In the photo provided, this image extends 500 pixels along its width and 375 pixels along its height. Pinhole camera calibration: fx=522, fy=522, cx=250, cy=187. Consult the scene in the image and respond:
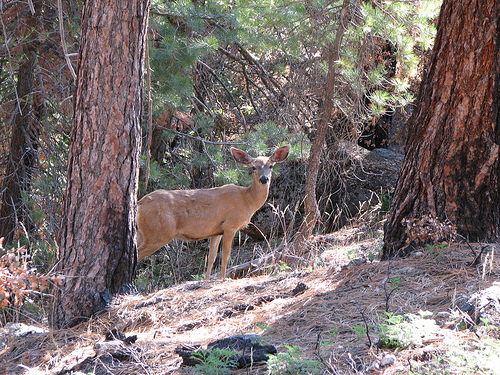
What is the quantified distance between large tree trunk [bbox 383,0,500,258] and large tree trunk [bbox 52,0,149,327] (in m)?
2.77

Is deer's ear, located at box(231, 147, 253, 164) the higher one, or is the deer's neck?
deer's ear, located at box(231, 147, 253, 164)

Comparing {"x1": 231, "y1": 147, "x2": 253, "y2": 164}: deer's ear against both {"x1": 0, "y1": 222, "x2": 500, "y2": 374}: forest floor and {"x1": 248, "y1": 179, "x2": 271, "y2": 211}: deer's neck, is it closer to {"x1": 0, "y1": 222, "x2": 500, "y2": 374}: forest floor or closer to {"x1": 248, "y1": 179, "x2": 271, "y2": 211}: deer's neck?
{"x1": 248, "y1": 179, "x2": 271, "y2": 211}: deer's neck

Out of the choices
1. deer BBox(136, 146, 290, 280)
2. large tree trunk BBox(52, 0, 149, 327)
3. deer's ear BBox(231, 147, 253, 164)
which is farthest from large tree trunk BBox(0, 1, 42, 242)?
large tree trunk BBox(52, 0, 149, 327)

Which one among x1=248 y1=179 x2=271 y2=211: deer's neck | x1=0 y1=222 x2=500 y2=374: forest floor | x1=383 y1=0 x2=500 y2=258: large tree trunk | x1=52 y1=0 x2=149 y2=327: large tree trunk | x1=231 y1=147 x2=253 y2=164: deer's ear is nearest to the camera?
x1=0 y1=222 x2=500 y2=374: forest floor

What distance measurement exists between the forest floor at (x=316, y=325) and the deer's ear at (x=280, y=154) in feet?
8.61

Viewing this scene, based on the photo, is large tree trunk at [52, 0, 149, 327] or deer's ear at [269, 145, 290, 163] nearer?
large tree trunk at [52, 0, 149, 327]

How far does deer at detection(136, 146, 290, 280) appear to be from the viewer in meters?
7.60

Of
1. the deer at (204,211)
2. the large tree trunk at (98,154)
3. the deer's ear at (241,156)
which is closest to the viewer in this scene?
the large tree trunk at (98,154)

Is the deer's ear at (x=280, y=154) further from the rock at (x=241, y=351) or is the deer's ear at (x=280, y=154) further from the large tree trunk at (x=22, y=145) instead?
the rock at (x=241, y=351)

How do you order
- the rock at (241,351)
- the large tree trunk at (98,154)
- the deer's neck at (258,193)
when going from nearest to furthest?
the rock at (241,351) < the large tree trunk at (98,154) < the deer's neck at (258,193)

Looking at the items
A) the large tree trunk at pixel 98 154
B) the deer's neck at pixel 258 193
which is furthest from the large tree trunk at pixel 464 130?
the deer's neck at pixel 258 193

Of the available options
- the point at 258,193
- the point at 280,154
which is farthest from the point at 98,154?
the point at 258,193

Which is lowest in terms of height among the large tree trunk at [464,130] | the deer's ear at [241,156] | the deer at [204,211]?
the deer at [204,211]

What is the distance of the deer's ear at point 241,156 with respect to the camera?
7738 mm
